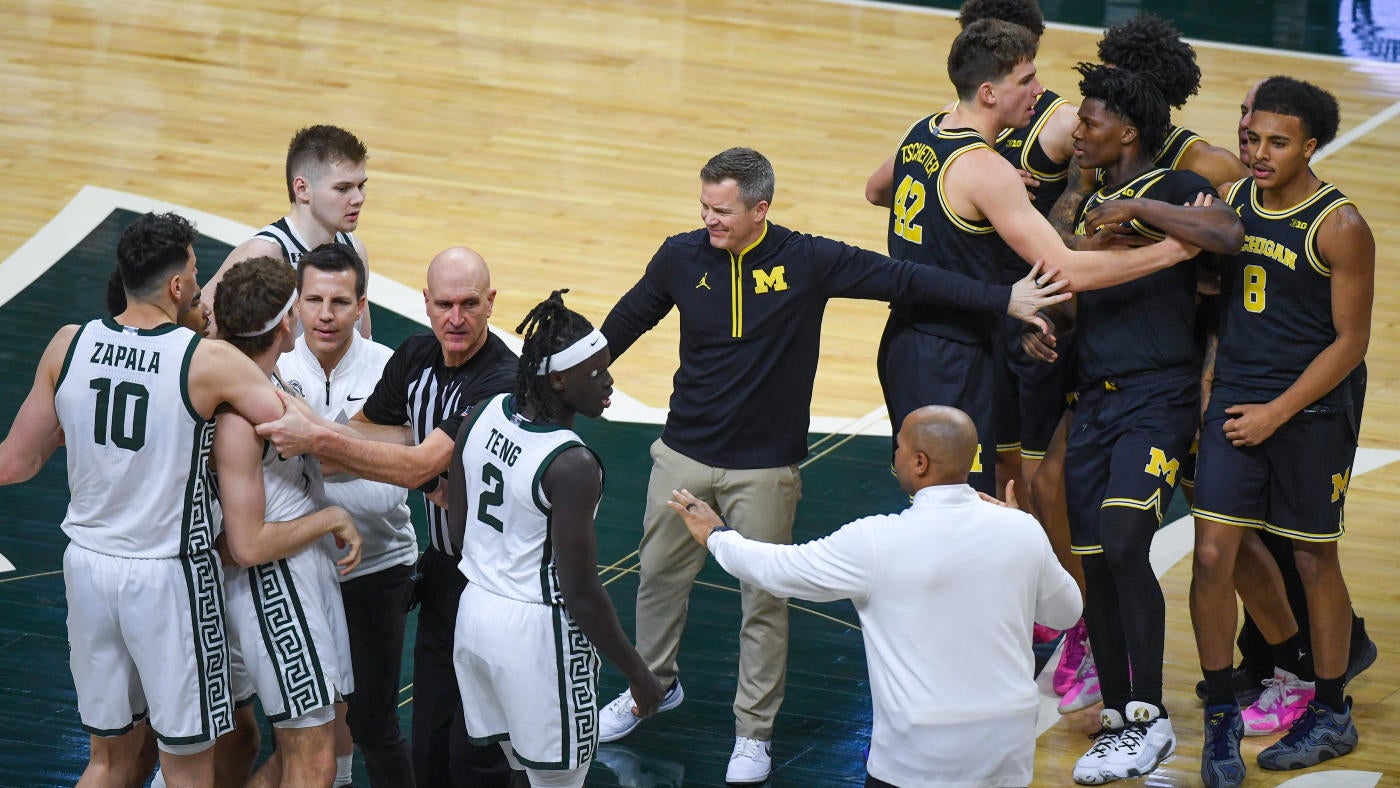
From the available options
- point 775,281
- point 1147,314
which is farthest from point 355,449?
point 1147,314

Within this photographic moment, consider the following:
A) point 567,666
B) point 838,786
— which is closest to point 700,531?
point 567,666

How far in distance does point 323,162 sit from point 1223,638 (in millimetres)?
3274

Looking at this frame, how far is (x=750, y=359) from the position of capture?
528 centimetres

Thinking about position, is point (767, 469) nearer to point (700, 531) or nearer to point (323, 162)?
point (700, 531)

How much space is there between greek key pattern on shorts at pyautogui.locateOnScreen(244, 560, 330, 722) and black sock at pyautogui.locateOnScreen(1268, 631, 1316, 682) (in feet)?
10.4

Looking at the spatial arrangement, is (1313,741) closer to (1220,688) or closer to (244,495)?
(1220,688)

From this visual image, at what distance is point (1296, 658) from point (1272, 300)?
4.26 ft

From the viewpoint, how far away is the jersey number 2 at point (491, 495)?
418cm

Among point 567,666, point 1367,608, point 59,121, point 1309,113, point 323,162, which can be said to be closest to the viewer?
point 567,666

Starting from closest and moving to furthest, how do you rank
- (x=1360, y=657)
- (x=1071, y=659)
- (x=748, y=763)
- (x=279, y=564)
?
(x=279, y=564) < (x=748, y=763) < (x=1360, y=657) < (x=1071, y=659)

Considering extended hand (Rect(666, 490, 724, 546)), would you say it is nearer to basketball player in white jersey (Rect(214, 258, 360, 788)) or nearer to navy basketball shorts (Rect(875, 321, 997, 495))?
basketball player in white jersey (Rect(214, 258, 360, 788))

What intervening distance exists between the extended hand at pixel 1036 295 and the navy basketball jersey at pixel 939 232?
0.79 ft

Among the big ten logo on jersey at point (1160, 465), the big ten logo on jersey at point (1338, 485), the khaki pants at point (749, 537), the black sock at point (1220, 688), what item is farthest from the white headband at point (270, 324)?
the big ten logo on jersey at point (1338, 485)

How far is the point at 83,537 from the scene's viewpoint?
Result: 429 centimetres
